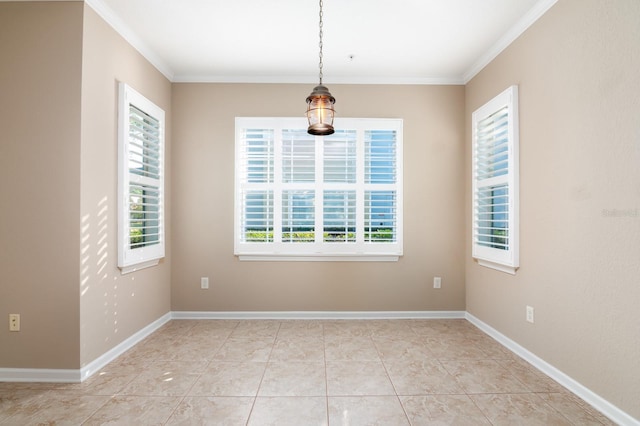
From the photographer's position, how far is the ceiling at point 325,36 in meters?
2.72

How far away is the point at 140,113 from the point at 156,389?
2460 millimetres

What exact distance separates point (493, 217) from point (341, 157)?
176 cm

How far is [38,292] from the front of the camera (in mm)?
2490

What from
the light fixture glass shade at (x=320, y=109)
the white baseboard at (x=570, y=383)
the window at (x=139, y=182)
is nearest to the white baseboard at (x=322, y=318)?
the white baseboard at (x=570, y=383)

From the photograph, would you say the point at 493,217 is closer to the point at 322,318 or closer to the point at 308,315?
the point at 322,318

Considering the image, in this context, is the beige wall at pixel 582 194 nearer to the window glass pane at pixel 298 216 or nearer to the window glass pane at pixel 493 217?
the window glass pane at pixel 493 217

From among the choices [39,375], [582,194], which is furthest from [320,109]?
[39,375]

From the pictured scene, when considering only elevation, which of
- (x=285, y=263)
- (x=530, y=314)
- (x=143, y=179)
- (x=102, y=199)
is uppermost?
(x=143, y=179)

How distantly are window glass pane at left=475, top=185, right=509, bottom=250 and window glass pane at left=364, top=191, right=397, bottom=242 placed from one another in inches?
35.9

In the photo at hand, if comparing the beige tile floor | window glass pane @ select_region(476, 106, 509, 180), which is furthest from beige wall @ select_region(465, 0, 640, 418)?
the beige tile floor

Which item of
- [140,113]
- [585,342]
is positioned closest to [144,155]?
[140,113]

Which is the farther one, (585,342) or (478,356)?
(478,356)

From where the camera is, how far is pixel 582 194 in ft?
7.56

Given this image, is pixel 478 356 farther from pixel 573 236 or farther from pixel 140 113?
pixel 140 113
